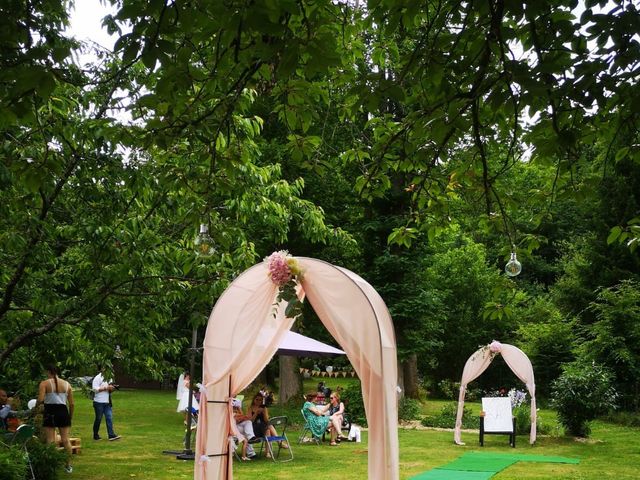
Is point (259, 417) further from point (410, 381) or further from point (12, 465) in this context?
point (410, 381)

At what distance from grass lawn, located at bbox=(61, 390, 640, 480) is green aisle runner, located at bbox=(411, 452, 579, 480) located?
25 cm

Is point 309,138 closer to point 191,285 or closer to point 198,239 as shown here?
point 198,239

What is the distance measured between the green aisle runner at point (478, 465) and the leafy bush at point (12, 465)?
5.97 metres

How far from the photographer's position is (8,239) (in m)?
7.29

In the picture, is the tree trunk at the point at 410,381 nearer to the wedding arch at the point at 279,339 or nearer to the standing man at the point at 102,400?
the standing man at the point at 102,400

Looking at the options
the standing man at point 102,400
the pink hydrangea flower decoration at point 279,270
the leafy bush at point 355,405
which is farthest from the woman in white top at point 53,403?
the leafy bush at point 355,405

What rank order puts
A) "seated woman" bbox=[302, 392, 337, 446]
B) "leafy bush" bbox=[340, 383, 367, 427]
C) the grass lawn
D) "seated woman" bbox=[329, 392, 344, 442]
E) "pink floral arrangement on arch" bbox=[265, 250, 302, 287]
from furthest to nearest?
"leafy bush" bbox=[340, 383, 367, 427] → "seated woman" bbox=[329, 392, 344, 442] → "seated woman" bbox=[302, 392, 337, 446] → the grass lawn → "pink floral arrangement on arch" bbox=[265, 250, 302, 287]

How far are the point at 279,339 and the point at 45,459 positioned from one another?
4.07 meters

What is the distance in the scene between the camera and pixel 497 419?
669 inches

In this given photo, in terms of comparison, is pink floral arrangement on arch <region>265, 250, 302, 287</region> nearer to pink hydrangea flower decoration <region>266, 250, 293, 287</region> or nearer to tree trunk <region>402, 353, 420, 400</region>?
pink hydrangea flower decoration <region>266, 250, 293, 287</region>

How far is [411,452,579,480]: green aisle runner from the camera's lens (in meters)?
12.1

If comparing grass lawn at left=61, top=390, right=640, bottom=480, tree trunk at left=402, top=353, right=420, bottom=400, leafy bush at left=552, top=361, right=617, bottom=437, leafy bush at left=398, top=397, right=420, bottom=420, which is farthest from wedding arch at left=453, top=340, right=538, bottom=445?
tree trunk at left=402, top=353, right=420, bottom=400

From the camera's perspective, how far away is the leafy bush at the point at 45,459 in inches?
405

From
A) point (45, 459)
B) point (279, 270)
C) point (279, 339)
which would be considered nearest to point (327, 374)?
point (45, 459)
